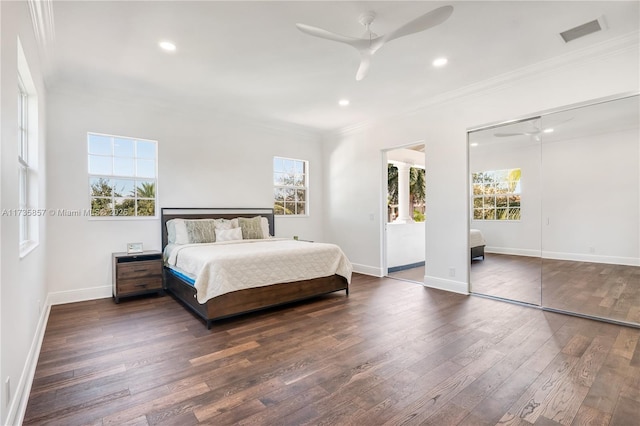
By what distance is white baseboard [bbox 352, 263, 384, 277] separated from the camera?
5.49 metres

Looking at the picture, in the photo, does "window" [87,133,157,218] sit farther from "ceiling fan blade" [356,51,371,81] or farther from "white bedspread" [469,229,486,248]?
"white bedspread" [469,229,486,248]

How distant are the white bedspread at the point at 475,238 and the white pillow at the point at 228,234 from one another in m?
3.33

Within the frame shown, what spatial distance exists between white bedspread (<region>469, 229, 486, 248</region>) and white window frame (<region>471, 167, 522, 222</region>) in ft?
0.59

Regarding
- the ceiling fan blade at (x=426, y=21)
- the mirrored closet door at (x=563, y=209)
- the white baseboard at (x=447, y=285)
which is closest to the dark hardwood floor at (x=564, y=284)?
the mirrored closet door at (x=563, y=209)

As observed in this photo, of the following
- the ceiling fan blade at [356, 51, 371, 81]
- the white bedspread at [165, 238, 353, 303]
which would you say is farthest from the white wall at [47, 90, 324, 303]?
the ceiling fan blade at [356, 51, 371, 81]

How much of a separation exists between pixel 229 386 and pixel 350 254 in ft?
13.6

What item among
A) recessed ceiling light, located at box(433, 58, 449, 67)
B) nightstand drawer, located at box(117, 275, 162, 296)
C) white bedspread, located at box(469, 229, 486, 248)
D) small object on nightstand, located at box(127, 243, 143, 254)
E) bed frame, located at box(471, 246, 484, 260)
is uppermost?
recessed ceiling light, located at box(433, 58, 449, 67)

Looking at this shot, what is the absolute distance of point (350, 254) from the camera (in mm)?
6016

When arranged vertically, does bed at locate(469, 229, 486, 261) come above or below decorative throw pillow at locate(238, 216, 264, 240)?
below

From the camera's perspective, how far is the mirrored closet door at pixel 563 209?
3184mm

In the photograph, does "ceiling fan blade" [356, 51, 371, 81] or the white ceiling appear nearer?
the white ceiling

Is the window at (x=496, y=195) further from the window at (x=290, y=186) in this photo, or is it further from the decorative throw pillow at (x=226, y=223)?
the decorative throw pillow at (x=226, y=223)

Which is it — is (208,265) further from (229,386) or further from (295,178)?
(295,178)

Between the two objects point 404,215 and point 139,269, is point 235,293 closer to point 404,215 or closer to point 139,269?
point 139,269
